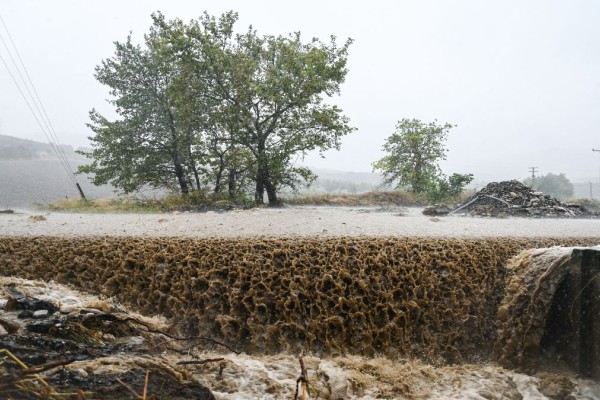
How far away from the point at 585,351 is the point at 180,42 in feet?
35.6

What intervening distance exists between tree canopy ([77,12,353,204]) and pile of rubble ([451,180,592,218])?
4.42m

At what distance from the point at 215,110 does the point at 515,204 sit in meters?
8.82

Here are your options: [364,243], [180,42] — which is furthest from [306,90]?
[364,243]

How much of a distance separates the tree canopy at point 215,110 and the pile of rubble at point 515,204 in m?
4.42

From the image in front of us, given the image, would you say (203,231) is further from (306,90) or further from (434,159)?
(434,159)

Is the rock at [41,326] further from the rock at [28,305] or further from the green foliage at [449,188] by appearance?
the green foliage at [449,188]

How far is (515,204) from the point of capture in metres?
11.1

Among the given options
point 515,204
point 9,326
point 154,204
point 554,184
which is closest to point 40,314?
point 9,326

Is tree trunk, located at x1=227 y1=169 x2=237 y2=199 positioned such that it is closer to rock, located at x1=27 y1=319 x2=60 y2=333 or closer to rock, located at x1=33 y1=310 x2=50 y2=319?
rock, located at x1=33 y1=310 x2=50 y2=319

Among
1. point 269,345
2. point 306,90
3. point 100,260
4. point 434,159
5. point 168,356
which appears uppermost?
point 306,90

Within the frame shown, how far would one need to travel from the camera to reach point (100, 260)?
4676 mm

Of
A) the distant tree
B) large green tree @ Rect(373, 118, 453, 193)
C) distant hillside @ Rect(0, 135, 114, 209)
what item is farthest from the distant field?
the distant tree

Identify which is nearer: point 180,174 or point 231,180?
point 231,180

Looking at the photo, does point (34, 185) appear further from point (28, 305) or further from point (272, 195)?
point (28, 305)
